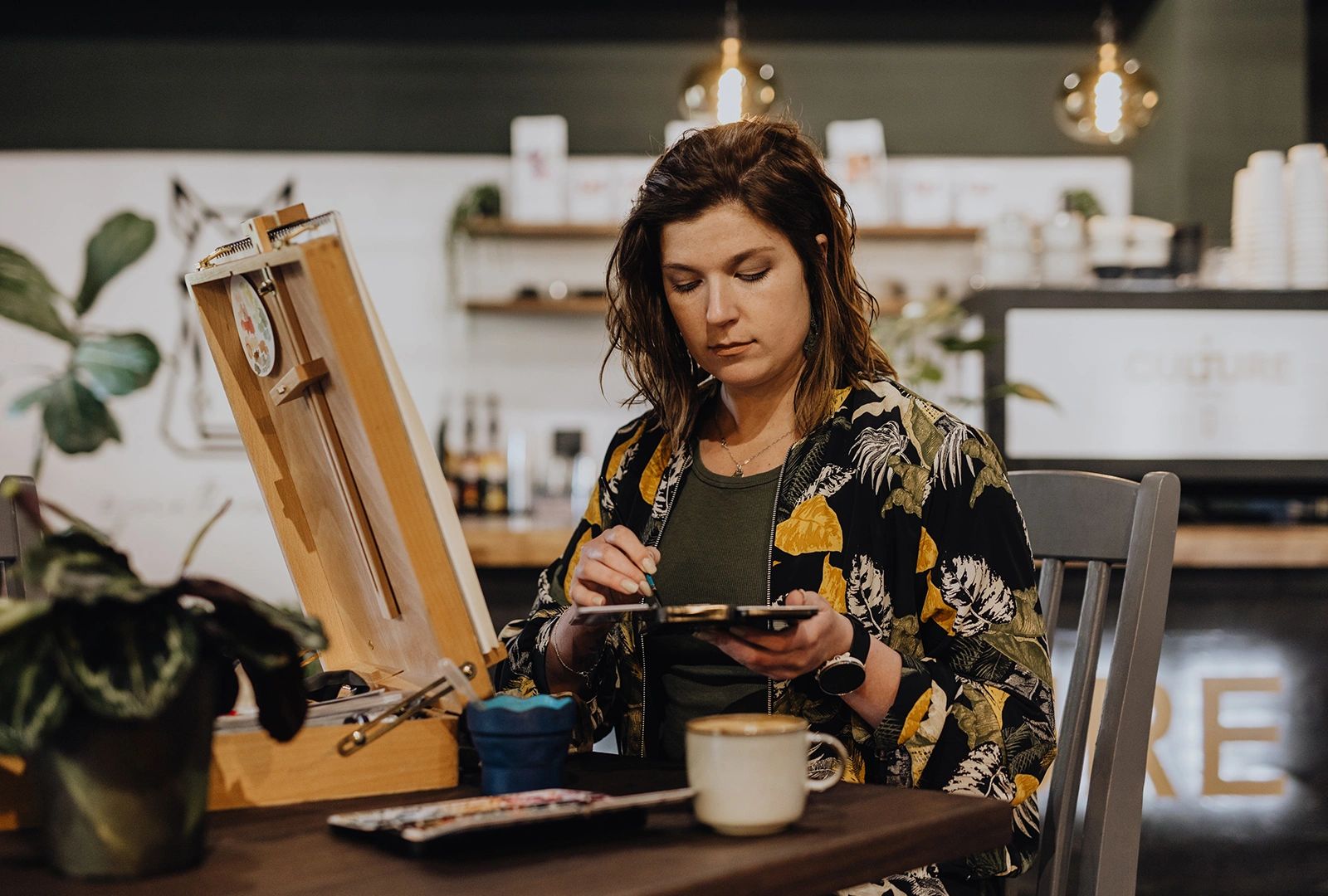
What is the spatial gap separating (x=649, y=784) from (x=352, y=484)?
36 cm

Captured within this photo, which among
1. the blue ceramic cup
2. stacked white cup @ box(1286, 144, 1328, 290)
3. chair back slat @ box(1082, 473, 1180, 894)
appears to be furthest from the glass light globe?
the blue ceramic cup

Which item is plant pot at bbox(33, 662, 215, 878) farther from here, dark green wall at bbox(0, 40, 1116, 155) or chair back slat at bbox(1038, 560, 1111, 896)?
dark green wall at bbox(0, 40, 1116, 155)

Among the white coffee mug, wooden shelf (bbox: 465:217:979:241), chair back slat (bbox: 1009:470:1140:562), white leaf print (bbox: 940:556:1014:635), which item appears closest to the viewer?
the white coffee mug

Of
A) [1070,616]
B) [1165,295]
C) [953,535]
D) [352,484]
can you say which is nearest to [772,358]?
[953,535]

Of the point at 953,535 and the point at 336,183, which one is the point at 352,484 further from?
the point at 336,183

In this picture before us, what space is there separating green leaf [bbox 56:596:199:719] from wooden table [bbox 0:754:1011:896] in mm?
121

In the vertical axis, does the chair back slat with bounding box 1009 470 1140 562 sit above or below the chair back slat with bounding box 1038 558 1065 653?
above

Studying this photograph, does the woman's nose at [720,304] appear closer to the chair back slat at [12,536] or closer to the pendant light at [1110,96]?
the chair back slat at [12,536]

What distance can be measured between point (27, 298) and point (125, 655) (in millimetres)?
Result: 2632

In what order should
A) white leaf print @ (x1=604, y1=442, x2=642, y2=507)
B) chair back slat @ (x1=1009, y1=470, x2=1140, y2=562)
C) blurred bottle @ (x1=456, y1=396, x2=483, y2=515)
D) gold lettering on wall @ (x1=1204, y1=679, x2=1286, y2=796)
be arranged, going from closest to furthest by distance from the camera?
chair back slat @ (x1=1009, y1=470, x2=1140, y2=562) < white leaf print @ (x1=604, y1=442, x2=642, y2=507) < gold lettering on wall @ (x1=1204, y1=679, x2=1286, y2=796) < blurred bottle @ (x1=456, y1=396, x2=483, y2=515)

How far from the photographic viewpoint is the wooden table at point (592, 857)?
0.73 m

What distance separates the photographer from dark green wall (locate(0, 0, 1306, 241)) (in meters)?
5.06

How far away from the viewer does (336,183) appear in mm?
5074

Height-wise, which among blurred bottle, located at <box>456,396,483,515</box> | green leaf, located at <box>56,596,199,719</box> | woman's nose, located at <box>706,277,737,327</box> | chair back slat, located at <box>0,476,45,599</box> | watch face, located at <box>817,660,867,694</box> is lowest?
blurred bottle, located at <box>456,396,483,515</box>
